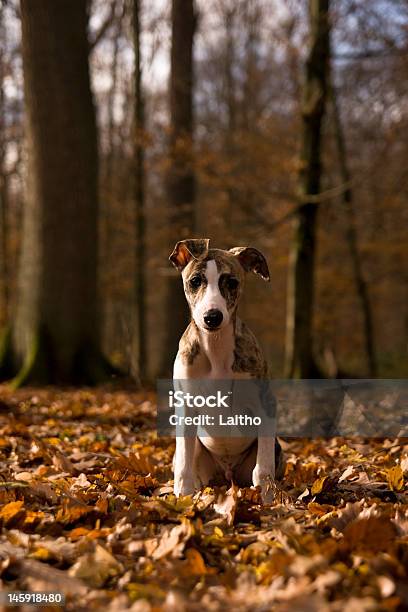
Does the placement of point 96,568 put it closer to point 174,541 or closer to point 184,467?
point 174,541

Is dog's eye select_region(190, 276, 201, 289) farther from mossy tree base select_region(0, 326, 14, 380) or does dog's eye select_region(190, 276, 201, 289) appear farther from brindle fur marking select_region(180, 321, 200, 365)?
mossy tree base select_region(0, 326, 14, 380)

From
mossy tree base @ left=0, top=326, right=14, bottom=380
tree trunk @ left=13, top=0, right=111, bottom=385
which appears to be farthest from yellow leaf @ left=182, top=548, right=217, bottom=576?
mossy tree base @ left=0, top=326, right=14, bottom=380

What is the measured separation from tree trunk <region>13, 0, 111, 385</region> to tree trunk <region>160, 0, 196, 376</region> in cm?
338

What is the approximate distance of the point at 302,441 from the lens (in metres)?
6.26

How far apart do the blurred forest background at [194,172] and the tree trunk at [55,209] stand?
0.08ft

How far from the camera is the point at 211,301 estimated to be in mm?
3359

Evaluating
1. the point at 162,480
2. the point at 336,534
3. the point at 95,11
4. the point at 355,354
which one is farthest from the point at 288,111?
the point at 336,534

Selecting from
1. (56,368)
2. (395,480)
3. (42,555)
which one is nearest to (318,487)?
(395,480)

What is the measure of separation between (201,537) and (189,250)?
5.53ft

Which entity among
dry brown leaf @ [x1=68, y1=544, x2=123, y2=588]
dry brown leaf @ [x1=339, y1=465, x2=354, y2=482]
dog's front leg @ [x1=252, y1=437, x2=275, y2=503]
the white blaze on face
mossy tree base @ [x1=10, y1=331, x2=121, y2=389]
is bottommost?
dry brown leaf @ [x1=68, y1=544, x2=123, y2=588]

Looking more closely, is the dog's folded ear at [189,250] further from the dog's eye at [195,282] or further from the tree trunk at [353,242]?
the tree trunk at [353,242]

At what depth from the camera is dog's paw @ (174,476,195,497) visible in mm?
3664

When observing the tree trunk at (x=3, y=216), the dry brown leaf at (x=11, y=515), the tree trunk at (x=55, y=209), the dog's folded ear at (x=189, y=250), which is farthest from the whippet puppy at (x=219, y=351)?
the tree trunk at (x=3, y=216)

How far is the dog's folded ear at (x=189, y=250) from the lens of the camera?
12.0ft
